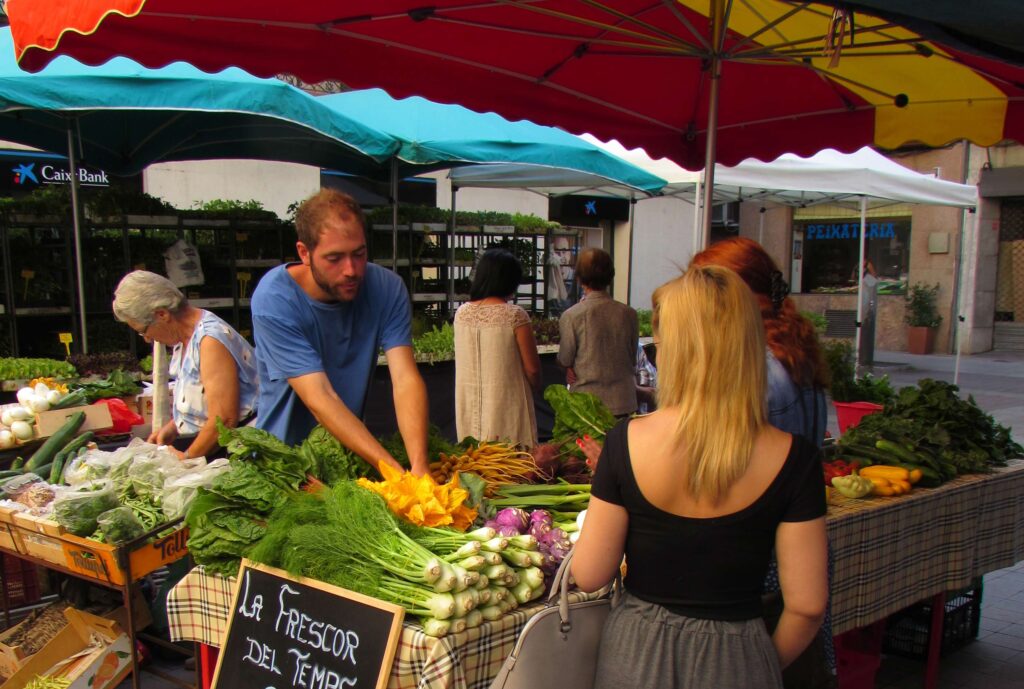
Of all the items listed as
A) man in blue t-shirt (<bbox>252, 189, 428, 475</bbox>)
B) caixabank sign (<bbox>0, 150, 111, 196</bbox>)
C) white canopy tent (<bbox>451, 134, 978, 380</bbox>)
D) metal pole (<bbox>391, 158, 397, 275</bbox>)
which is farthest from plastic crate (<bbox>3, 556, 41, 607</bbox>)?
caixabank sign (<bbox>0, 150, 111, 196</bbox>)

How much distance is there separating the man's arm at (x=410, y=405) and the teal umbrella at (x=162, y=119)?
365 centimetres

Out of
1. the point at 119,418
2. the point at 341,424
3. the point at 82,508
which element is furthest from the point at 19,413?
the point at 341,424

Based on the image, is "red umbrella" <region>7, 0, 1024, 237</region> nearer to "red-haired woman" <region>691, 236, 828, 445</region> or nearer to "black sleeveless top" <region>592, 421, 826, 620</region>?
"red-haired woman" <region>691, 236, 828, 445</region>

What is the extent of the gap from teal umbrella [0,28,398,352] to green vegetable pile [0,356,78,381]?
616 millimetres

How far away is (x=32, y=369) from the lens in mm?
6633

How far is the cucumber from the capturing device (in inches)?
159

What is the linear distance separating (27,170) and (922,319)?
1717cm

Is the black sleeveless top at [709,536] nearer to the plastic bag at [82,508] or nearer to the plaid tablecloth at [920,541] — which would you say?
the plaid tablecloth at [920,541]

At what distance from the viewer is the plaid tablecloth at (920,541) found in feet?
11.1

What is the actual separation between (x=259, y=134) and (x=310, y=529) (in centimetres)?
749

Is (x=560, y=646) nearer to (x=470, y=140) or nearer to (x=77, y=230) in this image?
(x=470, y=140)

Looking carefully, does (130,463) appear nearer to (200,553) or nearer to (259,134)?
(200,553)

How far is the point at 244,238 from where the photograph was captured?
27.9 ft

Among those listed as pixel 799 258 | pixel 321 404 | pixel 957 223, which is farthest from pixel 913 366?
pixel 321 404
